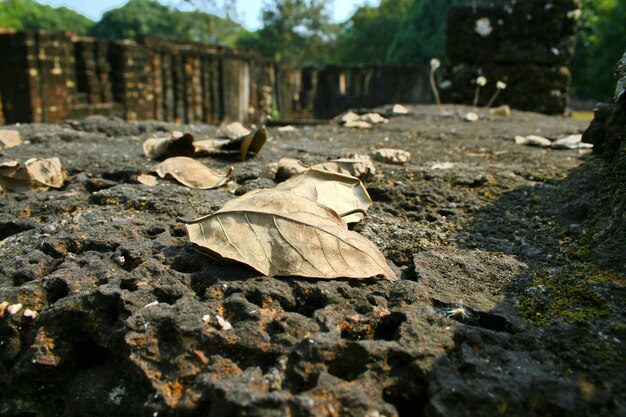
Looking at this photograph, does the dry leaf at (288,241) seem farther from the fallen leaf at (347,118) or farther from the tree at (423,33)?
the tree at (423,33)

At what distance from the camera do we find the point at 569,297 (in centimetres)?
101

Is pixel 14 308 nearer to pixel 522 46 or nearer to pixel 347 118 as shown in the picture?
pixel 347 118

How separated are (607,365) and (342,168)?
3.34ft

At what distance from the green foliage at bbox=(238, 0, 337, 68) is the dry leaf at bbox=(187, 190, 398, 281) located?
134 ft

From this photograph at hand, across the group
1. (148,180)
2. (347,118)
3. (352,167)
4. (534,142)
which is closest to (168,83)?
(347,118)

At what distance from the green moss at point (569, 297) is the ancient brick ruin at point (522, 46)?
5.54m

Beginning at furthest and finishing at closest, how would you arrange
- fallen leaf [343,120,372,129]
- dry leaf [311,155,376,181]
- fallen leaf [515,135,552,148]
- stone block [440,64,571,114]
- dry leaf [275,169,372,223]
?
stone block [440,64,571,114]
fallen leaf [343,120,372,129]
fallen leaf [515,135,552,148]
dry leaf [311,155,376,181]
dry leaf [275,169,372,223]

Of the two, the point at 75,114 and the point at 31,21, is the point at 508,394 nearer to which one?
the point at 75,114

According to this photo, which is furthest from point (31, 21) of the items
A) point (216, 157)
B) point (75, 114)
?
point (216, 157)

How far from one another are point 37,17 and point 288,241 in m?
62.9

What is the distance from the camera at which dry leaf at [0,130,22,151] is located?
229 cm

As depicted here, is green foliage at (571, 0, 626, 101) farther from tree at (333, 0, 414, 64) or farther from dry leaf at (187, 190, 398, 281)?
dry leaf at (187, 190, 398, 281)

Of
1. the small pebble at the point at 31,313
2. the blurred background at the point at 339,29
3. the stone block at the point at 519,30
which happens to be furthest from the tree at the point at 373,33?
the small pebble at the point at 31,313

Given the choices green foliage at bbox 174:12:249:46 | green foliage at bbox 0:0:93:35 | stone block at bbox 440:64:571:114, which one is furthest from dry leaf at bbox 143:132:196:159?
green foliage at bbox 0:0:93:35
